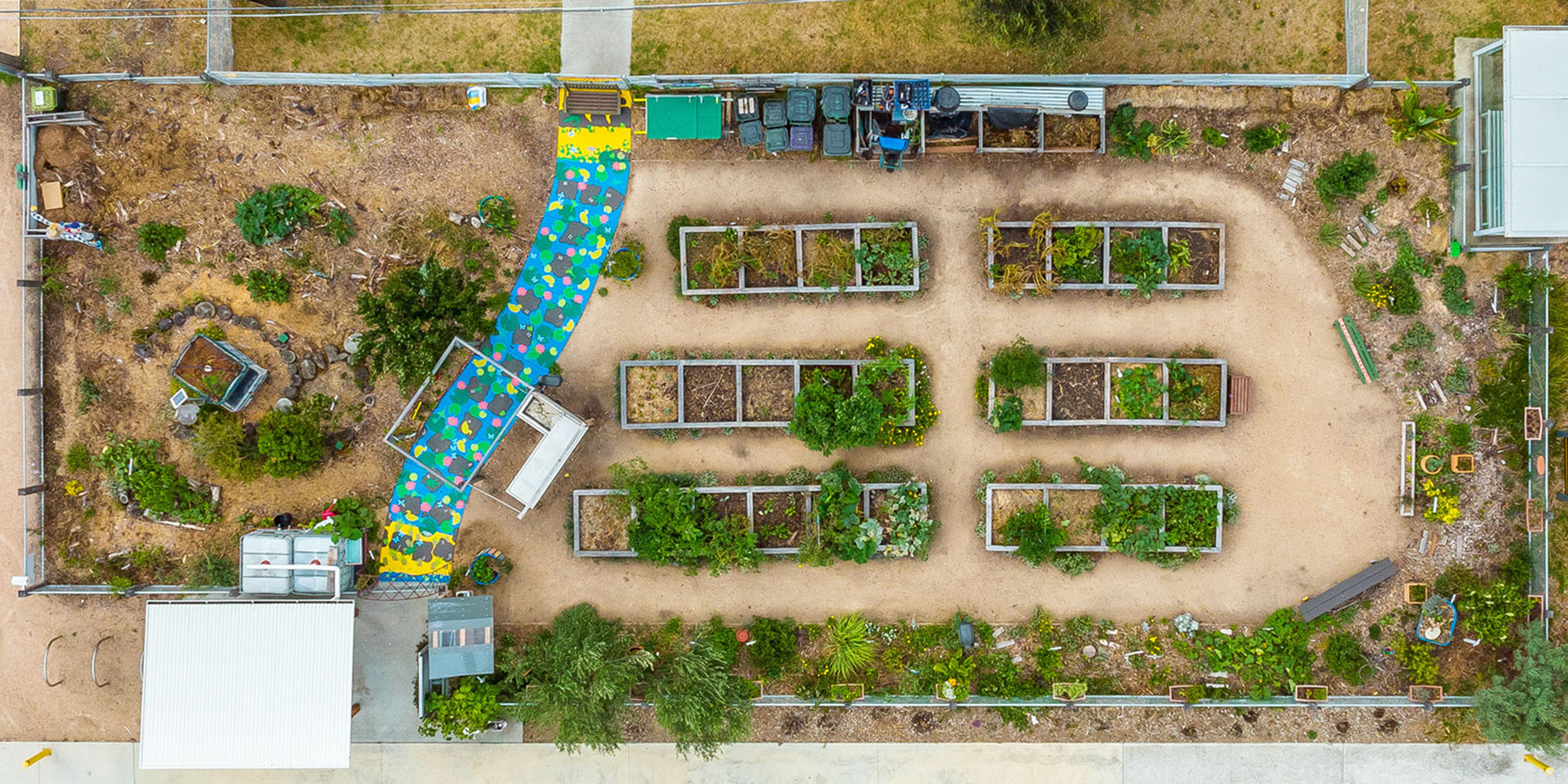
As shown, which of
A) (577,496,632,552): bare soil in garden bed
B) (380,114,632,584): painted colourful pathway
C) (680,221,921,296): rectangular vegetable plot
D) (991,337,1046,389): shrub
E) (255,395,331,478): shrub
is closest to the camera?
(255,395,331,478): shrub

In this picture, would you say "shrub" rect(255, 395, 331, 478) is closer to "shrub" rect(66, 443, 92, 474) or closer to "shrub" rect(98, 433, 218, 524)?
"shrub" rect(98, 433, 218, 524)

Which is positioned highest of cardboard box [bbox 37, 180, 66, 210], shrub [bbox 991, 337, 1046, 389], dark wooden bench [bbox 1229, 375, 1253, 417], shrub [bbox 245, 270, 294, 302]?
cardboard box [bbox 37, 180, 66, 210]

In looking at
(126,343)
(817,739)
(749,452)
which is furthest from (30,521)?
(817,739)

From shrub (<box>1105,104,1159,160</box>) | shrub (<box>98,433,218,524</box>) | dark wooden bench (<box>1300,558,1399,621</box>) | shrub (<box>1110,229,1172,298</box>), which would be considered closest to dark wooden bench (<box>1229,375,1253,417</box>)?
shrub (<box>1110,229,1172,298</box>)

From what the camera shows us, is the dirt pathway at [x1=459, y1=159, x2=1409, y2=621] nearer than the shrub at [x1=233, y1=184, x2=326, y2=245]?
No

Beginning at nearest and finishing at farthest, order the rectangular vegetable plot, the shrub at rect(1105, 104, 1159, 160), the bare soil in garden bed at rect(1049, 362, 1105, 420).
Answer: the shrub at rect(1105, 104, 1159, 160), the rectangular vegetable plot, the bare soil in garden bed at rect(1049, 362, 1105, 420)

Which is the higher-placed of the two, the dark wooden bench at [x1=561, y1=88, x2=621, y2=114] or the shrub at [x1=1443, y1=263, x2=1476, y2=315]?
the dark wooden bench at [x1=561, y1=88, x2=621, y2=114]
